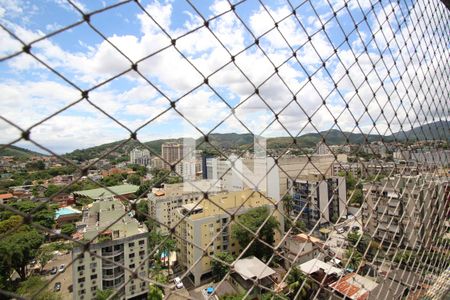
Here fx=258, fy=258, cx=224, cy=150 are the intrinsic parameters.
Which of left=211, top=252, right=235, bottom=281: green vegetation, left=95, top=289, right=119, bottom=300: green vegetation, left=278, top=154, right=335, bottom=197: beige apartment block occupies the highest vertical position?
left=278, top=154, right=335, bottom=197: beige apartment block

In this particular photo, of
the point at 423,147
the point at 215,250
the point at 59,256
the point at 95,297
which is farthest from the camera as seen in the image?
the point at 59,256

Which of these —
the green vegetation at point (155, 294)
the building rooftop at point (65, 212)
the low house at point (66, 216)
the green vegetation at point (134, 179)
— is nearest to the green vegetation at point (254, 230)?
the green vegetation at point (155, 294)

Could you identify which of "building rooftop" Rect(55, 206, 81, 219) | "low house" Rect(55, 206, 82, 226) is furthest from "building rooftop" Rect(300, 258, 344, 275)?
"building rooftop" Rect(55, 206, 81, 219)

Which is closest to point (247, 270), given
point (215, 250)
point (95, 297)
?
point (215, 250)

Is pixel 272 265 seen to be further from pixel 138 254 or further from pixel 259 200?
pixel 138 254

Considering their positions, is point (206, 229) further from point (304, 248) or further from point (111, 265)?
point (304, 248)

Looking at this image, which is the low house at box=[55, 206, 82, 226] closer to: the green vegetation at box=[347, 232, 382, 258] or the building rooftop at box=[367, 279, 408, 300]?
the green vegetation at box=[347, 232, 382, 258]

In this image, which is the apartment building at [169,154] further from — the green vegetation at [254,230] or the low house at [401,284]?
the green vegetation at [254,230]

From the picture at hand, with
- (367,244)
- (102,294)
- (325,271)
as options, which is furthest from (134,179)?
(325,271)
